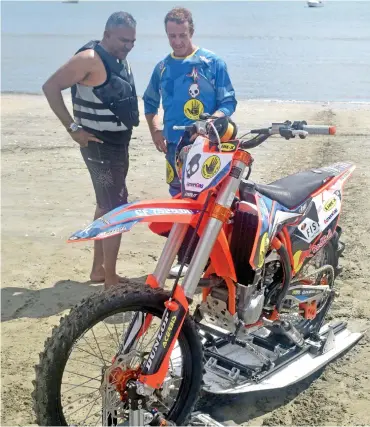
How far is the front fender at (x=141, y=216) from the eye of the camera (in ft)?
9.82

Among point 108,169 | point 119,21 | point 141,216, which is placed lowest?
point 108,169

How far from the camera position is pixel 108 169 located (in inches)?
202

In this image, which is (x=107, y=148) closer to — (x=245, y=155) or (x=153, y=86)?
(x=153, y=86)

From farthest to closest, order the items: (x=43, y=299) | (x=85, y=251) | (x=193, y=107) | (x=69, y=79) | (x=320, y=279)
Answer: (x=85, y=251) → (x=43, y=299) → (x=193, y=107) → (x=69, y=79) → (x=320, y=279)

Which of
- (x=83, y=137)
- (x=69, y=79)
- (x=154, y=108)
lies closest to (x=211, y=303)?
(x=83, y=137)

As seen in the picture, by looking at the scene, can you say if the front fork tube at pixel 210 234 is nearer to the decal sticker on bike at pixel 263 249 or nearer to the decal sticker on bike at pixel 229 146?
the decal sticker on bike at pixel 229 146

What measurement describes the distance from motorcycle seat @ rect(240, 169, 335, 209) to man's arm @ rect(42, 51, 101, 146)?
1733 millimetres

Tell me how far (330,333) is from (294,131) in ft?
5.01

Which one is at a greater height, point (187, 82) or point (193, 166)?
point (187, 82)

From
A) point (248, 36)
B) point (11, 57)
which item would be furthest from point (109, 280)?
point (248, 36)

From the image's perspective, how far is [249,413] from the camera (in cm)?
364

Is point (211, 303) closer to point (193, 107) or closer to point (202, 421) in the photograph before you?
point (202, 421)

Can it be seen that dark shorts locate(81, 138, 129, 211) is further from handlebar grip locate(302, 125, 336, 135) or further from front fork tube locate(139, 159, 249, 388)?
handlebar grip locate(302, 125, 336, 135)

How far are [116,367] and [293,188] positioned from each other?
148 cm
